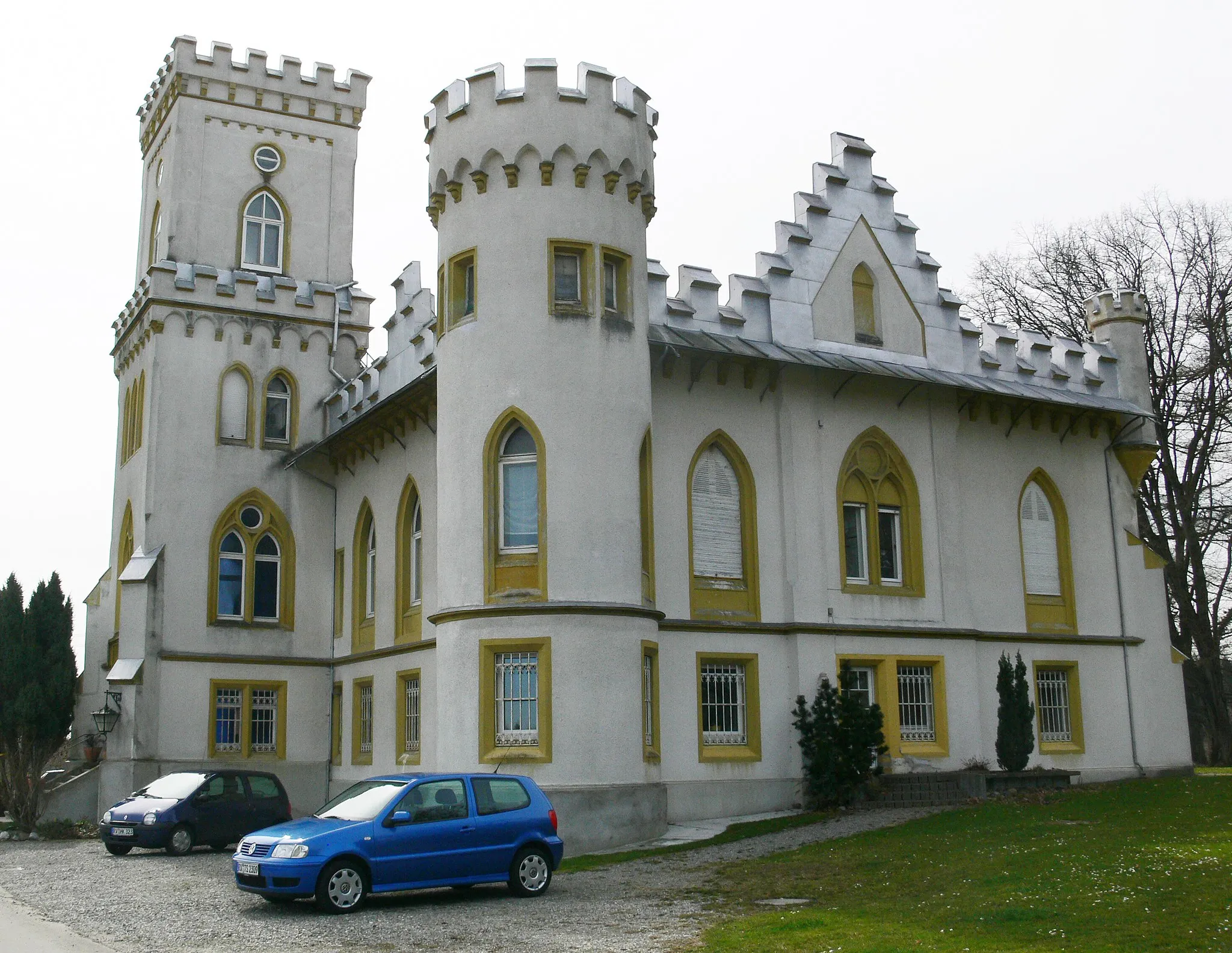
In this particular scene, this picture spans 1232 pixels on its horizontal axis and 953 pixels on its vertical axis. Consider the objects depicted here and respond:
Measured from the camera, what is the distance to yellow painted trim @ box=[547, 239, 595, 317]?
2066 cm

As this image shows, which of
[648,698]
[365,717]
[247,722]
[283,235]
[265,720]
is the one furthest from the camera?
[283,235]

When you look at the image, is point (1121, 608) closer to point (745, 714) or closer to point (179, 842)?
point (745, 714)

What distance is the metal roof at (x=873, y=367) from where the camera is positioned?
2230 cm

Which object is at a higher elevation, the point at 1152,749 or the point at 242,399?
the point at 242,399

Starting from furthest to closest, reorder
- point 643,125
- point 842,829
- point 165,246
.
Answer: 1. point 165,246
2. point 643,125
3. point 842,829

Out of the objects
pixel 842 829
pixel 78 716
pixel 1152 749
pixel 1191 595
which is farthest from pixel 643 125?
pixel 1191 595

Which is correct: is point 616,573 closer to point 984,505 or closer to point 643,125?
point 643,125

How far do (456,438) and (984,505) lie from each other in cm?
1093

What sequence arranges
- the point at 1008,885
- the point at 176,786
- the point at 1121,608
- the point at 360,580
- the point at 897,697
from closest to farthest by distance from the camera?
the point at 1008,885
the point at 176,786
the point at 897,697
the point at 1121,608
the point at 360,580

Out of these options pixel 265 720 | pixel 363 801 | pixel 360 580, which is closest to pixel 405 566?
pixel 360 580

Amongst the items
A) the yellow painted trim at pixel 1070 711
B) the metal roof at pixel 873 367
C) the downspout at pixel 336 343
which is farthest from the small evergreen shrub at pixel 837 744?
the downspout at pixel 336 343

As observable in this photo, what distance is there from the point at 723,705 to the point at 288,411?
13413 mm

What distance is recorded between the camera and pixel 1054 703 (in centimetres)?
2570

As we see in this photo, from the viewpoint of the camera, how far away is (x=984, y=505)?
84.0 feet
